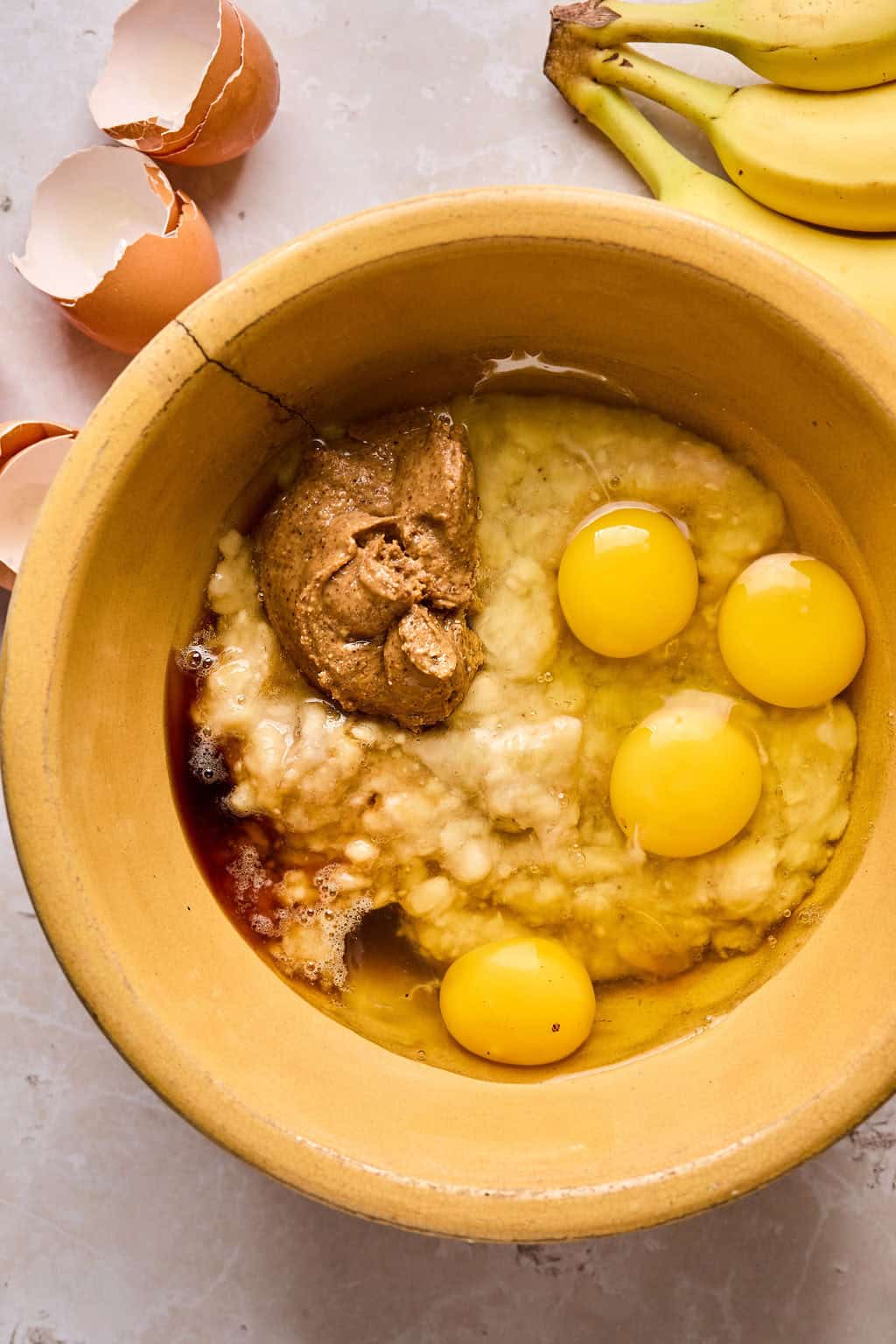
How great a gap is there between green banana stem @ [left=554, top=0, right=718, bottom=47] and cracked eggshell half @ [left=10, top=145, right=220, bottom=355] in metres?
0.52

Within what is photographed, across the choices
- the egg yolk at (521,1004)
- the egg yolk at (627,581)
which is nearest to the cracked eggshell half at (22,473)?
the egg yolk at (627,581)

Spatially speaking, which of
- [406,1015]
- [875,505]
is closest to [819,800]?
[875,505]

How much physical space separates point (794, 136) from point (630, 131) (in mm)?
197

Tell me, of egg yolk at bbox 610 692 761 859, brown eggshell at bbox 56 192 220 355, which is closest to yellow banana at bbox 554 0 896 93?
brown eggshell at bbox 56 192 220 355

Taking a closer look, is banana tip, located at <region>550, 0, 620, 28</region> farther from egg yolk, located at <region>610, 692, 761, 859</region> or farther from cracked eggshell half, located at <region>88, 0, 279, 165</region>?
egg yolk, located at <region>610, 692, 761, 859</region>

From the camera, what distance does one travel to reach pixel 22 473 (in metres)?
1.42

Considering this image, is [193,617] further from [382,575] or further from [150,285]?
[150,285]

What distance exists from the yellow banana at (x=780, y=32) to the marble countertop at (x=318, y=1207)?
10 centimetres

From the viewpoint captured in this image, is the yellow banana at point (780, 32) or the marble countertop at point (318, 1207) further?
the marble countertop at point (318, 1207)

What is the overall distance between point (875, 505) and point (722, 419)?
20 cm

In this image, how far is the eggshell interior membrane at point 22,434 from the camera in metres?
1.39

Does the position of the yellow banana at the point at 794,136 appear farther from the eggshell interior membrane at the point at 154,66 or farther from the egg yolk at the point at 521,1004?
the egg yolk at the point at 521,1004

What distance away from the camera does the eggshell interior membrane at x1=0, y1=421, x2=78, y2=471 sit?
1.39m

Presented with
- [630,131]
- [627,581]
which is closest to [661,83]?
[630,131]
